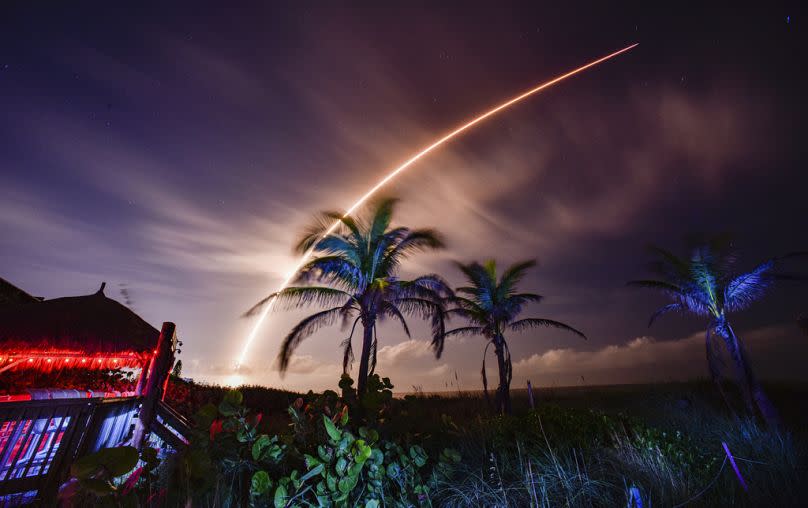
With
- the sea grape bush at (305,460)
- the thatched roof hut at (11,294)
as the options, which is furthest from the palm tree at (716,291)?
the thatched roof hut at (11,294)

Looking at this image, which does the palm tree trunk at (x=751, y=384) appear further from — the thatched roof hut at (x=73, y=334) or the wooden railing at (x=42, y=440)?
the thatched roof hut at (x=73, y=334)

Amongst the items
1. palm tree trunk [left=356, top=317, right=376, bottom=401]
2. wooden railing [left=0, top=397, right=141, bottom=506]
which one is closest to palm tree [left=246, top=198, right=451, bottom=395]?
palm tree trunk [left=356, top=317, right=376, bottom=401]

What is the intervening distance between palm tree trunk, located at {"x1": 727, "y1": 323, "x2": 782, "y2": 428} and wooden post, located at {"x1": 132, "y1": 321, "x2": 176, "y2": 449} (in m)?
17.9

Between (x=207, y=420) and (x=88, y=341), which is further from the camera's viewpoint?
(x=88, y=341)

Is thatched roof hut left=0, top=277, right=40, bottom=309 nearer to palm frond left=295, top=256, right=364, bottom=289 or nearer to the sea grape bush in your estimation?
palm frond left=295, top=256, right=364, bottom=289

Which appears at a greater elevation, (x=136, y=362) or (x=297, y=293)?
(x=297, y=293)

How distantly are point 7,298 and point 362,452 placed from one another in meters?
18.0

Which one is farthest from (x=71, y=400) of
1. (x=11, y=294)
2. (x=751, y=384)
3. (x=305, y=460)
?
(x=751, y=384)

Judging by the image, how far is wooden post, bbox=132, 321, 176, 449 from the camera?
17.1ft

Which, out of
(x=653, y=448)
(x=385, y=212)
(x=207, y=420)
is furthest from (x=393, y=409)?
(x=385, y=212)

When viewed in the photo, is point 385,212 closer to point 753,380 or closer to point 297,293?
point 297,293

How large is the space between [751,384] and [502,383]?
957 cm

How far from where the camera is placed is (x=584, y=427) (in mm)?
6137

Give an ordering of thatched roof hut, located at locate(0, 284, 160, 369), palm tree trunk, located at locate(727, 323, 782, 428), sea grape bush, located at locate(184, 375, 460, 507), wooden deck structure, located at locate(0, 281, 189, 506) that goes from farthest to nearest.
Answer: palm tree trunk, located at locate(727, 323, 782, 428)
thatched roof hut, located at locate(0, 284, 160, 369)
wooden deck structure, located at locate(0, 281, 189, 506)
sea grape bush, located at locate(184, 375, 460, 507)
